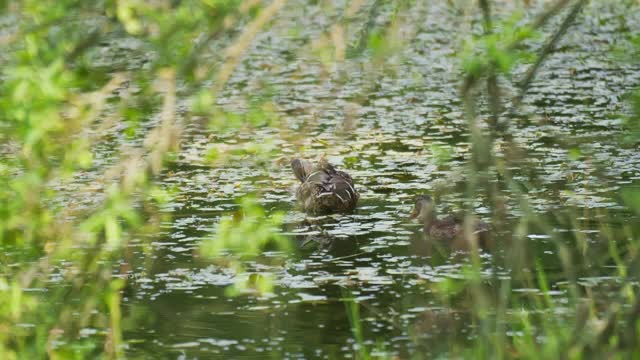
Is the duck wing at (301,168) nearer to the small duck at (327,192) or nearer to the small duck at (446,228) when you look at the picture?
the small duck at (327,192)

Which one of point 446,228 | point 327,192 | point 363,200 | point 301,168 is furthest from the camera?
point 301,168

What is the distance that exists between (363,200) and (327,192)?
0.45 metres

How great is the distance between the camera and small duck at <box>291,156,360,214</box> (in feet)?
32.1

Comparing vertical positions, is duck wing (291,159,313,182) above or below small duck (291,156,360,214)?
above

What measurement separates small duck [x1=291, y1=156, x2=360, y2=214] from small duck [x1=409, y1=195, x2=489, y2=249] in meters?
0.53

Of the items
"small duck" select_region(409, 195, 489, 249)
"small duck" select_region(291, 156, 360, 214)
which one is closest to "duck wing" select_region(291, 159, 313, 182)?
"small duck" select_region(291, 156, 360, 214)

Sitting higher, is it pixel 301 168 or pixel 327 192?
pixel 301 168

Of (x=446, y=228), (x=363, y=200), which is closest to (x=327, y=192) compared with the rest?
(x=363, y=200)

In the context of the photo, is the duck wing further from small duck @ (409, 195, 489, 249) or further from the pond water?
small duck @ (409, 195, 489, 249)

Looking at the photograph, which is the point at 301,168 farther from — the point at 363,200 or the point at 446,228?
the point at 446,228

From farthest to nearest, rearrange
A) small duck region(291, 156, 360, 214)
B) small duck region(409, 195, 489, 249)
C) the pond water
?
small duck region(291, 156, 360, 214) → small duck region(409, 195, 489, 249) → the pond water

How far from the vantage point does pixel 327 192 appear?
9.75 meters

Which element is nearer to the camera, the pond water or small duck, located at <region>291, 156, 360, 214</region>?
the pond water

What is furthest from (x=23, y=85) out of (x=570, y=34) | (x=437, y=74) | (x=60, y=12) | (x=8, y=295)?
(x=570, y=34)
